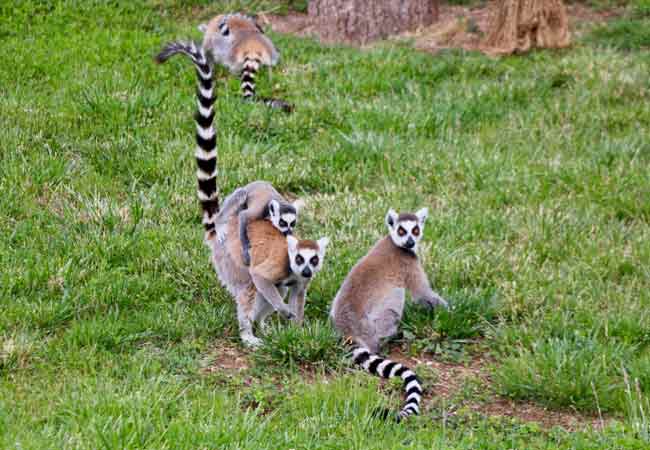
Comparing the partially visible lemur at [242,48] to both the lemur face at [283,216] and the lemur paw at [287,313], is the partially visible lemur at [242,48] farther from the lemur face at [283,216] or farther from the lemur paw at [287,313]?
the lemur paw at [287,313]

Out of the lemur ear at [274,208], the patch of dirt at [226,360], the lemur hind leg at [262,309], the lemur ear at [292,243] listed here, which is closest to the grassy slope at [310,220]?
the patch of dirt at [226,360]

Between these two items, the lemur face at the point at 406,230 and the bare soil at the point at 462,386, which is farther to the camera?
the lemur face at the point at 406,230

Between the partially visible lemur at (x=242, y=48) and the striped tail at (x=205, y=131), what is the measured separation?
3102 mm

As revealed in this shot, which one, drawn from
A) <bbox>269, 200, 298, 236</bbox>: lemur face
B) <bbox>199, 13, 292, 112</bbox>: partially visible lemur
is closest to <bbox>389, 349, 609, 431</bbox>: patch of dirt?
<bbox>269, 200, 298, 236</bbox>: lemur face

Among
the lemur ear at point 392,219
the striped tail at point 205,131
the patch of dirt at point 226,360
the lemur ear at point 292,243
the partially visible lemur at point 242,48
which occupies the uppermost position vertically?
the partially visible lemur at point 242,48

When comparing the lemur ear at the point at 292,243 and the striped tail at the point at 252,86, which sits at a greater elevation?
the striped tail at the point at 252,86

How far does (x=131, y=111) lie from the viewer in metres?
8.72

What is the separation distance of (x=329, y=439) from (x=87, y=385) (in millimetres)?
1268

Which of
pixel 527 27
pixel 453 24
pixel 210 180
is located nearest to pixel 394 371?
pixel 210 180

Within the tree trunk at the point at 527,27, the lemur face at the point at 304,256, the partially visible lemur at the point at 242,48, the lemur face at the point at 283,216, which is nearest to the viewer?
the lemur face at the point at 304,256

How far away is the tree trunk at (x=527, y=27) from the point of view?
1082 centimetres

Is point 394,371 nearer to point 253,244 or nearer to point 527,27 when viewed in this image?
point 253,244

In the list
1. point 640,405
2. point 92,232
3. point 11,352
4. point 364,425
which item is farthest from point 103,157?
point 640,405

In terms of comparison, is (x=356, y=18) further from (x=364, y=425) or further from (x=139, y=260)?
(x=364, y=425)
